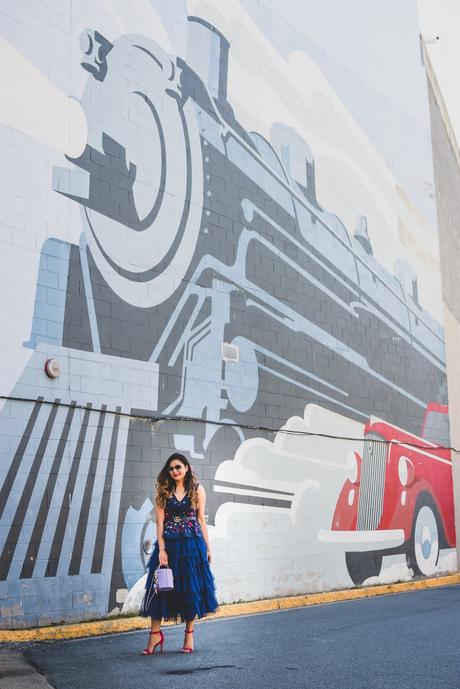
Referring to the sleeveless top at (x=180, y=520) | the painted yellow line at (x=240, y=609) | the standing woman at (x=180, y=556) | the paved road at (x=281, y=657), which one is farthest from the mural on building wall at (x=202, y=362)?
the sleeveless top at (x=180, y=520)

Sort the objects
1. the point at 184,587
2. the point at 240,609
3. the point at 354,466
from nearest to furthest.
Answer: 1. the point at 184,587
2. the point at 240,609
3. the point at 354,466

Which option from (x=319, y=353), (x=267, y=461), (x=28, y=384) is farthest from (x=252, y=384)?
(x=28, y=384)

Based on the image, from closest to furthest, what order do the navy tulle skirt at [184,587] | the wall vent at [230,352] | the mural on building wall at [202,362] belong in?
the navy tulle skirt at [184,587]
the mural on building wall at [202,362]
the wall vent at [230,352]

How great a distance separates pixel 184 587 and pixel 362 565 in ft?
25.2

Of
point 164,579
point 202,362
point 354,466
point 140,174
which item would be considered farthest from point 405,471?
point 164,579

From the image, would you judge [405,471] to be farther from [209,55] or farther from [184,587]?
[184,587]

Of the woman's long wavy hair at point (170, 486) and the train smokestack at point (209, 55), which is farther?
the train smokestack at point (209, 55)

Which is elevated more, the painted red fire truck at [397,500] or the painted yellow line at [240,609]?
the painted red fire truck at [397,500]

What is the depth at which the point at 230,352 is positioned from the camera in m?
12.1

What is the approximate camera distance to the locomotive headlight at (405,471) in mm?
15906

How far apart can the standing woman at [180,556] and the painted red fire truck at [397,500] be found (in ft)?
20.7

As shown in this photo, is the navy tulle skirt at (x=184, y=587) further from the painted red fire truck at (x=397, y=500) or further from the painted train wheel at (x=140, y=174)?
the painted red fire truck at (x=397, y=500)

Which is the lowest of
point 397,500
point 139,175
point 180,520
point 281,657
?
point 281,657

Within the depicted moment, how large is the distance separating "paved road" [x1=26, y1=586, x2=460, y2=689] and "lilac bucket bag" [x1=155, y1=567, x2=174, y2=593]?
1.76ft
